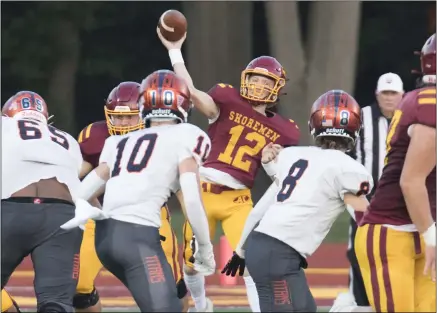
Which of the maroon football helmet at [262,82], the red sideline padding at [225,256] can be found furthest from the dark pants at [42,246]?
the red sideline padding at [225,256]

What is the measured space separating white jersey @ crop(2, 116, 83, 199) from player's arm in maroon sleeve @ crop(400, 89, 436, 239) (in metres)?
2.18

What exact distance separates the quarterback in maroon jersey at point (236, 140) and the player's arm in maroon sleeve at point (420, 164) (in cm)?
278

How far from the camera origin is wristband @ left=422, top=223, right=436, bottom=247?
539cm

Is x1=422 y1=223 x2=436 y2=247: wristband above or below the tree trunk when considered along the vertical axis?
above

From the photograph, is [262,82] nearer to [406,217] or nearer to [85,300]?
[85,300]

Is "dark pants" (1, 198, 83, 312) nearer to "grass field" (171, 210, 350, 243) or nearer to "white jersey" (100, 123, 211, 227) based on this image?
"white jersey" (100, 123, 211, 227)

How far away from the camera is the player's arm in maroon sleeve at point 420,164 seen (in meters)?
5.38

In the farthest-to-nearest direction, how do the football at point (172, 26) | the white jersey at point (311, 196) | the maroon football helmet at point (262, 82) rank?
1. the maroon football helmet at point (262, 82)
2. the football at point (172, 26)
3. the white jersey at point (311, 196)

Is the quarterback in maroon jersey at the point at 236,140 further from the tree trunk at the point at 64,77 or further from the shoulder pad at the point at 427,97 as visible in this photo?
the tree trunk at the point at 64,77

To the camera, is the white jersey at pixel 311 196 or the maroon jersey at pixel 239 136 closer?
the white jersey at pixel 311 196

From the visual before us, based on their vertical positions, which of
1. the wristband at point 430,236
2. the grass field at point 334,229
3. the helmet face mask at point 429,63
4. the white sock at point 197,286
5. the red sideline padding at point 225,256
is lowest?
the grass field at point 334,229

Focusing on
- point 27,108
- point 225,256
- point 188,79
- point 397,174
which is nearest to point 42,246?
point 27,108

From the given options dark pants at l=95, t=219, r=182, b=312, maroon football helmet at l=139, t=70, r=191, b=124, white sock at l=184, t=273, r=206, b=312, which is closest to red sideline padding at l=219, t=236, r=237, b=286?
white sock at l=184, t=273, r=206, b=312

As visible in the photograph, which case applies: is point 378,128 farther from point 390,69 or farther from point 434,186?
point 390,69
